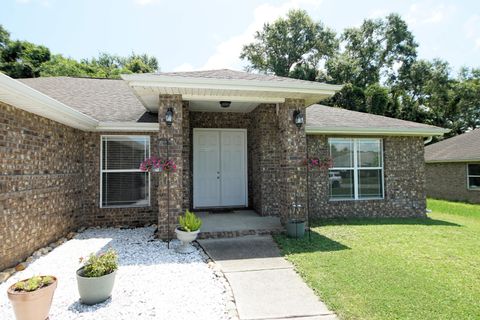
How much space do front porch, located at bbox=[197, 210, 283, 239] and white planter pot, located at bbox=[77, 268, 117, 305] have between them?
276cm

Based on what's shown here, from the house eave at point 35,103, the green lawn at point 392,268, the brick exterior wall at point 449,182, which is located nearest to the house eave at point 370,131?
the green lawn at point 392,268

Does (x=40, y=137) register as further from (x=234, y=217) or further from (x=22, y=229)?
(x=234, y=217)

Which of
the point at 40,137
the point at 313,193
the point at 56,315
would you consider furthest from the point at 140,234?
the point at 313,193

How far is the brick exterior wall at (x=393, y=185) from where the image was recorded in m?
8.10

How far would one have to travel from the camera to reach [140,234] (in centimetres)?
633

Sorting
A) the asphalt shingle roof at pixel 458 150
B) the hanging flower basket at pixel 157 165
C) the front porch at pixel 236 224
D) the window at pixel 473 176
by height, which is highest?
the asphalt shingle roof at pixel 458 150

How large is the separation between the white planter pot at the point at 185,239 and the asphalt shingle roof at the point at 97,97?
3414mm

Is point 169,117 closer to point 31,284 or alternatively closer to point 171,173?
point 171,173

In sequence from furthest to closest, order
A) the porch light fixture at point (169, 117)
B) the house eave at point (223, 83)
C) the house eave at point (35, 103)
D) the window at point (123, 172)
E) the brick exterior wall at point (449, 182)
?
1. the brick exterior wall at point (449, 182)
2. the window at point (123, 172)
3. the porch light fixture at point (169, 117)
4. the house eave at point (223, 83)
5. the house eave at point (35, 103)

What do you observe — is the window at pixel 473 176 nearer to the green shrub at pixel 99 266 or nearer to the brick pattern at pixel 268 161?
the brick pattern at pixel 268 161

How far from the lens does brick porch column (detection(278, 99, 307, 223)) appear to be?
6.25 metres

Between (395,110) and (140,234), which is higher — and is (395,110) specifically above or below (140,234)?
above

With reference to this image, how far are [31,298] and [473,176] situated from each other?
1725 centimetres

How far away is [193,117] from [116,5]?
4359 mm
